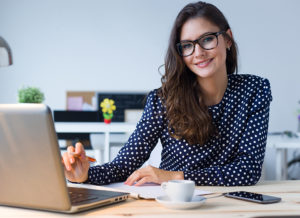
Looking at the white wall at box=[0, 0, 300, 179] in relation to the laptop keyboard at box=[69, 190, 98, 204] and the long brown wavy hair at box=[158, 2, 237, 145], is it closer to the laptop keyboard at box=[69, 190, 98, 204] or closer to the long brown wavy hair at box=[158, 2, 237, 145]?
the long brown wavy hair at box=[158, 2, 237, 145]

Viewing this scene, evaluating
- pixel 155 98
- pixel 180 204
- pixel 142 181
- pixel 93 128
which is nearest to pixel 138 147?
pixel 155 98

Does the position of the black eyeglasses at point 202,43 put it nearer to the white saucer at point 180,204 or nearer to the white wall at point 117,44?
the white saucer at point 180,204

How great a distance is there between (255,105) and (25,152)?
95cm

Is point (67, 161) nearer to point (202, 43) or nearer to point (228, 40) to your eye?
point (202, 43)

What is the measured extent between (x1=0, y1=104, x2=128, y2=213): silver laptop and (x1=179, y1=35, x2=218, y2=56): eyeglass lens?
0.84m

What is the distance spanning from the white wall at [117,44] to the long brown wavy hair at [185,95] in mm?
3892

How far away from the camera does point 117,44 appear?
5566mm

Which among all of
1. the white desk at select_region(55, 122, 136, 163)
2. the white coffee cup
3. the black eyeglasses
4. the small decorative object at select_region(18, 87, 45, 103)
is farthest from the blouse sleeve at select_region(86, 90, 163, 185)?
the small decorative object at select_region(18, 87, 45, 103)

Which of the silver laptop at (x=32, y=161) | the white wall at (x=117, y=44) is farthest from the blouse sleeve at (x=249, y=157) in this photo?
A: the white wall at (x=117, y=44)

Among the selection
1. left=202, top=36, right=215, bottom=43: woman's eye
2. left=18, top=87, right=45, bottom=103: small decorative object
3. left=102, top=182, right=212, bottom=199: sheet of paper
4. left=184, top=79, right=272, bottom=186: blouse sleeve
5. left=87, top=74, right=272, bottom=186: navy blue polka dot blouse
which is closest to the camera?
left=102, top=182, right=212, bottom=199: sheet of paper

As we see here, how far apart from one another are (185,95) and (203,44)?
20 centimetres

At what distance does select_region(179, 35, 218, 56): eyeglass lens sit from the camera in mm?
1563

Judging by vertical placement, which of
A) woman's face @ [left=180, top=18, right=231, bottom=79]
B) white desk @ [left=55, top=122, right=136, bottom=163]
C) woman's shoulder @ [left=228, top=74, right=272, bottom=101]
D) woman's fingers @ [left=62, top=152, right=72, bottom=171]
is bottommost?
white desk @ [left=55, top=122, right=136, bottom=163]

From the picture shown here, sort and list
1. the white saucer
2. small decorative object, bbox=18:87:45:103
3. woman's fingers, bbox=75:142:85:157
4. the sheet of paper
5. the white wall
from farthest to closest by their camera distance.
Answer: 1. the white wall
2. small decorative object, bbox=18:87:45:103
3. woman's fingers, bbox=75:142:85:157
4. the sheet of paper
5. the white saucer
